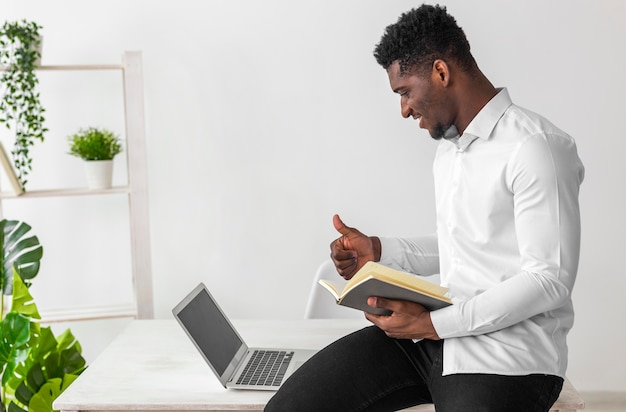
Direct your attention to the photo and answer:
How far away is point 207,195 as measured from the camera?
3229 millimetres

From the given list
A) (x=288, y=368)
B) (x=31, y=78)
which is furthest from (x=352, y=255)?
(x=31, y=78)

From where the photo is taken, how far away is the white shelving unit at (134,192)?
2.79m

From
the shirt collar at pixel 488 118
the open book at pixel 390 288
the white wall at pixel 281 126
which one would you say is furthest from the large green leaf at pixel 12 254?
the shirt collar at pixel 488 118

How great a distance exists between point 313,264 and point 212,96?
82cm

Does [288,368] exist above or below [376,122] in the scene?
below

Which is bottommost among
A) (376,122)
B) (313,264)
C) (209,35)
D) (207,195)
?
(313,264)

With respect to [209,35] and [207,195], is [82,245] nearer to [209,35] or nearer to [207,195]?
[207,195]

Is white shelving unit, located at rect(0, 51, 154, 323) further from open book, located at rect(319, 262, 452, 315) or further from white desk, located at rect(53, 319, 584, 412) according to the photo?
open book, located at rect(319, 262, 452, 315)

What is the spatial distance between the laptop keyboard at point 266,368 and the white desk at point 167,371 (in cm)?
4

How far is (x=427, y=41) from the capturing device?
175 cm

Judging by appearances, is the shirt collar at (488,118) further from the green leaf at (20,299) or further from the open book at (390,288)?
the green leaf at (20,299)

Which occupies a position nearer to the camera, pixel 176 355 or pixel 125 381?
pixel 125 381

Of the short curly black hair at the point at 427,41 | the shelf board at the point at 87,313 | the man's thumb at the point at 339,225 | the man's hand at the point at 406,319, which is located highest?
the short curly black hair at the point at 427,41

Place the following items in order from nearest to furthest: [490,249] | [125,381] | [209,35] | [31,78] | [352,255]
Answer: [490,249], [125,381], [352,255], [31,78], [209,35]
